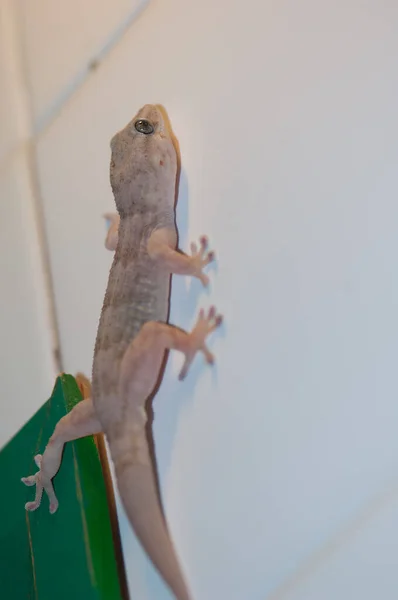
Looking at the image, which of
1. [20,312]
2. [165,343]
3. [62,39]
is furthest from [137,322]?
[62,39]

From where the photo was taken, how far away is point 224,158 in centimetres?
74

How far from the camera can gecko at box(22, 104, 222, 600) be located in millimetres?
742

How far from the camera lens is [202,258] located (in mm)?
745

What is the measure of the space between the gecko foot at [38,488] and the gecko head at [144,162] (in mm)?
401

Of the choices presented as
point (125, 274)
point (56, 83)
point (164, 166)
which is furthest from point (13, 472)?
point (56, 83)

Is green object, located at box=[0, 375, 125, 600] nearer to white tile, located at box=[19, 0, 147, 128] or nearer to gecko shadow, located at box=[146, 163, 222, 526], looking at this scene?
gecko shadow, located at box=[146, 163, 222, 526]

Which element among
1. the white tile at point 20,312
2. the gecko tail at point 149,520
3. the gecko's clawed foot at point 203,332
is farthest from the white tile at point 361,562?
the white tile at point 20,312

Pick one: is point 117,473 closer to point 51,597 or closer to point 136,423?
point 136,423

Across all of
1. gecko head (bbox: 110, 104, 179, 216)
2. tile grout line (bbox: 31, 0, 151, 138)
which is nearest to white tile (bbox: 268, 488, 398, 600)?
gecko head (bbox: 110, 104, 179, 216)

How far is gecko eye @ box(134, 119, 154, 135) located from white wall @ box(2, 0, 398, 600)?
0.04 m

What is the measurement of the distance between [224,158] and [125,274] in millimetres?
218

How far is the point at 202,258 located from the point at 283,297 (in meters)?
0.13

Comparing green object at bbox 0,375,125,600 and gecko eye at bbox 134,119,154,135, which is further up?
gecko eye at bbox 134,119,154,135

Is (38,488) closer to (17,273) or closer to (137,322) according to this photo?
(137,322)
